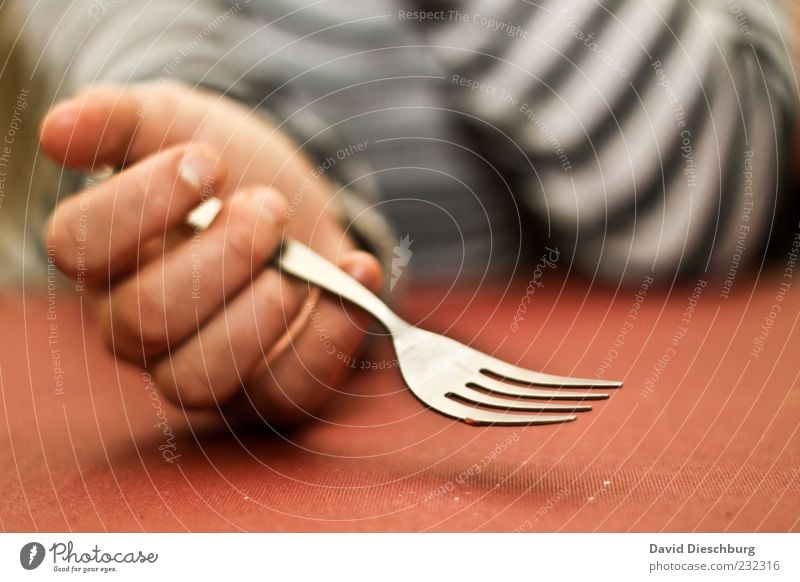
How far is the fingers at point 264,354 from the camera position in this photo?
37cm

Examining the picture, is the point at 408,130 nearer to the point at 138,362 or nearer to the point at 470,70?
the point at 470,70

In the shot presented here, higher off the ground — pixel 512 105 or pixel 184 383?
pixel 512 105

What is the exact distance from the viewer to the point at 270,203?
369 mm

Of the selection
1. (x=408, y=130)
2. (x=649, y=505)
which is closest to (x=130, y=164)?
(x=408, y=130)

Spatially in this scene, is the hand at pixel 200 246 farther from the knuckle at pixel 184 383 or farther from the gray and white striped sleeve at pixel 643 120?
the gray and white striped sleeve at pixel 643 120

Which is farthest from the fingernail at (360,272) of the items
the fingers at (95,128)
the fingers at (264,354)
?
the fingers at (95,128)

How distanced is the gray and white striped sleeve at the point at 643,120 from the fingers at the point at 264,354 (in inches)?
4.3

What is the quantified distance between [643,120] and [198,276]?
0.24m

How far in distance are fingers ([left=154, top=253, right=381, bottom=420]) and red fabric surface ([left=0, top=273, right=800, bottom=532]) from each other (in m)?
0.01

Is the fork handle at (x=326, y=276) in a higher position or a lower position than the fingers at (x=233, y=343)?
higher

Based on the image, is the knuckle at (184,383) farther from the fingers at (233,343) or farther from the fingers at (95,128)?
the fingers at (95,128)

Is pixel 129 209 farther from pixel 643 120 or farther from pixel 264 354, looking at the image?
pixel 643 120
